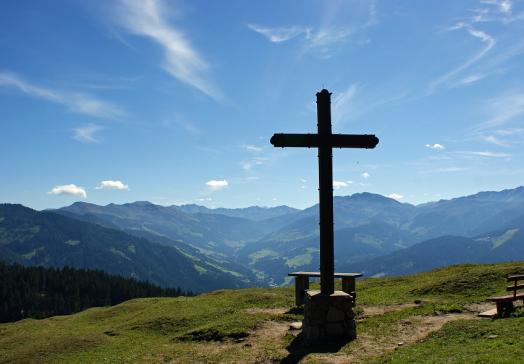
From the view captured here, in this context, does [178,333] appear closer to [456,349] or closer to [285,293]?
[285,293]

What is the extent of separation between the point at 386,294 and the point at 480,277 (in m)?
6.80

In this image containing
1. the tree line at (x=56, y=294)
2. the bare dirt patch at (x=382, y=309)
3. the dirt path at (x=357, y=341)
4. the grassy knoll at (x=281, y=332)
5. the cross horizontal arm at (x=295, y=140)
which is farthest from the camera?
the tree line at (x=56, y=294)

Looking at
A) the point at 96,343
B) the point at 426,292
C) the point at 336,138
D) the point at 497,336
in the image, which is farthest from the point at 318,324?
the point at 96,343

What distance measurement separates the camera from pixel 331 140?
19.9m

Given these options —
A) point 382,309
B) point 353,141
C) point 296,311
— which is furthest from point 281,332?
point 353,141

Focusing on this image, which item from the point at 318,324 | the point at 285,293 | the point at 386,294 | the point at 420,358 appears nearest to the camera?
the point at 420,358

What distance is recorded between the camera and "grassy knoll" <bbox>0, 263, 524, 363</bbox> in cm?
1689

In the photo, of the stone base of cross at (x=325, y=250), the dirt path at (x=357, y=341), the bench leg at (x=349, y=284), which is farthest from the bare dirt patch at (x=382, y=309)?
the stone base of cross at (x=325, y=250)

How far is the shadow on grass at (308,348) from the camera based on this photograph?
17719mm

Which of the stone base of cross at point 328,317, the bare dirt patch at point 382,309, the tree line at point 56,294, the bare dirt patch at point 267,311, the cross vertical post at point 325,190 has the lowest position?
the tree line at point 56,294

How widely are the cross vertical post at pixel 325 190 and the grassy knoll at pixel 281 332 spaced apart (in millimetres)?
3109

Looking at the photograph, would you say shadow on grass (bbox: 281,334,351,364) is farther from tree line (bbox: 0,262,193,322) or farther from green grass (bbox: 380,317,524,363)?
tree line (bbox: 0,262,193,322)

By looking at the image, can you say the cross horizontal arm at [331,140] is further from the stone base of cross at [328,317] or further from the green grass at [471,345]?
the green grass at [471,345]

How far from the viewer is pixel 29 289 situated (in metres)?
191
